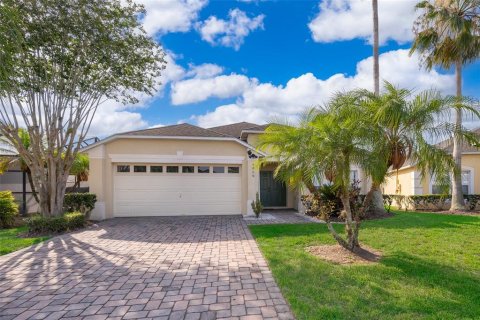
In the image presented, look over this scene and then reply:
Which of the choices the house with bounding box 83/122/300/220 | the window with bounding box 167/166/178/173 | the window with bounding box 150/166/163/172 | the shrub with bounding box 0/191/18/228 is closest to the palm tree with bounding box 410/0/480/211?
the house with bounding box 83/122/300/220

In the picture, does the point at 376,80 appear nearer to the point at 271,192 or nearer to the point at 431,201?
the point at 431,201

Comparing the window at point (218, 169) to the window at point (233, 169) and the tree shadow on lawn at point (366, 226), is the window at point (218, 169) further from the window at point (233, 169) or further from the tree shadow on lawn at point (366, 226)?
the tree shadow on lawn at point (366, 226)

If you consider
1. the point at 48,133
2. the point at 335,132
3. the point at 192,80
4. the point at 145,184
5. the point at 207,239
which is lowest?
the point at 207,239

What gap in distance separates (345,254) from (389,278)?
5.07ft

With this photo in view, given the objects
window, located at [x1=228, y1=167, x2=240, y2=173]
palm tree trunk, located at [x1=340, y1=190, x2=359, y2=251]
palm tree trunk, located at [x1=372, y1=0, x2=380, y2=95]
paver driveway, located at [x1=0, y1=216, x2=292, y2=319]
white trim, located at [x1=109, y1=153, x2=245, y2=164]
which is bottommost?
paver driveway, located at [x1=0, y1=216, x2=292, y2=319]

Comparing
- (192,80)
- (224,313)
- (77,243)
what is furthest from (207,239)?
(192,80)

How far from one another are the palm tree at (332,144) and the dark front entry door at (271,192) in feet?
32.1

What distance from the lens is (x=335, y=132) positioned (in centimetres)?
601

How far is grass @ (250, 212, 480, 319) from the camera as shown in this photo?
4.05 metres

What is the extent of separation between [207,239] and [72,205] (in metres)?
7.62

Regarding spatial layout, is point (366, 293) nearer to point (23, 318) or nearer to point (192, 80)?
point (23, 318)

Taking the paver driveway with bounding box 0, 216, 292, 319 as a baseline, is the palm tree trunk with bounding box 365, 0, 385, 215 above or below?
above

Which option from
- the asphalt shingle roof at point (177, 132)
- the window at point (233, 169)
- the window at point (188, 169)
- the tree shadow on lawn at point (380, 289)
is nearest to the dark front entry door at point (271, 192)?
the window at point (233, 169)

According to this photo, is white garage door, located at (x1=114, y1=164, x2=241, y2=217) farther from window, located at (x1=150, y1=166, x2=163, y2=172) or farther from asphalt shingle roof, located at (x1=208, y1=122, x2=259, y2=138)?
asphalt shingle roof, located at (x1=208, y1=122, x2=259, y2=138)
